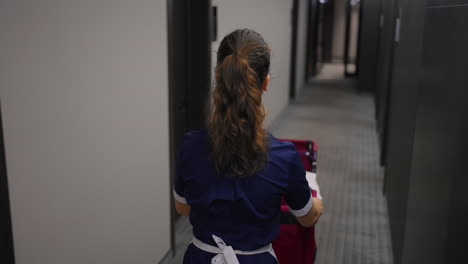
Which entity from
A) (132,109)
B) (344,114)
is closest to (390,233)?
(132,109)

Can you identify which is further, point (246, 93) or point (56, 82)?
point (56, 82)

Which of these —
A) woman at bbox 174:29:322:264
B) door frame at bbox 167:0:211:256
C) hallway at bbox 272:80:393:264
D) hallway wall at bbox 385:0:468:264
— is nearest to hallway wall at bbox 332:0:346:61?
hallway at bbox 272:80:393:264

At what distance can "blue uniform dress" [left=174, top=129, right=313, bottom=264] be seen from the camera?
4.18ft

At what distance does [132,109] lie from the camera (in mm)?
2162

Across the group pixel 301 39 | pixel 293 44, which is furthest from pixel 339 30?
pixel 293 44

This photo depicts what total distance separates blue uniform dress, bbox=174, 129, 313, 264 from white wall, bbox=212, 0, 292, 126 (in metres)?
1.58

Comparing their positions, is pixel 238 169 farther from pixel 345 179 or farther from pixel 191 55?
pixel 345 179

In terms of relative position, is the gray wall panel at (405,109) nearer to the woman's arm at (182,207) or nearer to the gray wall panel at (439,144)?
the gray wall panel at (439,144)

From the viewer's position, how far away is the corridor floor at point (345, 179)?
2973 mm

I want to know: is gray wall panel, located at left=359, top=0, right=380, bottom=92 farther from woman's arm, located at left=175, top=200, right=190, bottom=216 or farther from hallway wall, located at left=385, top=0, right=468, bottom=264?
woman's arm, located at left=175, top=200, right=190, bottom=216

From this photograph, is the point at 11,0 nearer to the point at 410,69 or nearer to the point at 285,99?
the point at 410,69

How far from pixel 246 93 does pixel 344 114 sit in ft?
20.7

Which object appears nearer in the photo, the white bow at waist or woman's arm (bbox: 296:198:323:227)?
the white bow at waist

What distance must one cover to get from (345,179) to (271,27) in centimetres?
216
